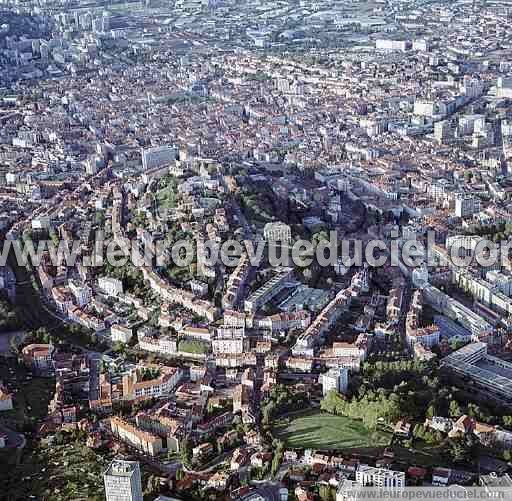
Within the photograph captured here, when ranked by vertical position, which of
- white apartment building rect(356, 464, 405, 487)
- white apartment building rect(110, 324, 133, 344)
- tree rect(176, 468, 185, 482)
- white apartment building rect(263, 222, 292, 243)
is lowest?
tree rect(176, 468, 185, 482)

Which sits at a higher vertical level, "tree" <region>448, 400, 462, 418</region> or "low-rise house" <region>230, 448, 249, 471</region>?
"tree" <region>448, 400, 462, 418</region>

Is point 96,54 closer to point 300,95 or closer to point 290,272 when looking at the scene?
point 300,95

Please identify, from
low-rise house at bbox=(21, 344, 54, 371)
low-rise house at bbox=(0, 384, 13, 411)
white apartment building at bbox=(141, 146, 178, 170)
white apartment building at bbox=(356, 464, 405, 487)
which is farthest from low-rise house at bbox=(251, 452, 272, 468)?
white apartment building at bbox=(141, 146, 178, 170)

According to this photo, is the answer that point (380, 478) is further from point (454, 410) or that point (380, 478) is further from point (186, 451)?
point (186, 451)

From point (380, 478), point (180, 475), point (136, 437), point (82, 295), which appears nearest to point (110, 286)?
point (82, 295)

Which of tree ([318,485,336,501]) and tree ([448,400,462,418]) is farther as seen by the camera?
tree ([448,400,462,418])

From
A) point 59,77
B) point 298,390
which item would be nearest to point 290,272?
point 298,390

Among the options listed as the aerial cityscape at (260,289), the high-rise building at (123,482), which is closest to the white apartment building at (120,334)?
the aerial cityscape at (260,289)

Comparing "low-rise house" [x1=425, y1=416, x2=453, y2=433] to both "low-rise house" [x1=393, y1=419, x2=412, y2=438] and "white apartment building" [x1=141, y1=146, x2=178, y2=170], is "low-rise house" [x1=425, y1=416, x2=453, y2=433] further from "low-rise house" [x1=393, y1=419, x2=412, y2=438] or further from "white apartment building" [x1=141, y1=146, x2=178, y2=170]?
"white apartment building" [x1=141, y1=146, x2=178, y2=170]
